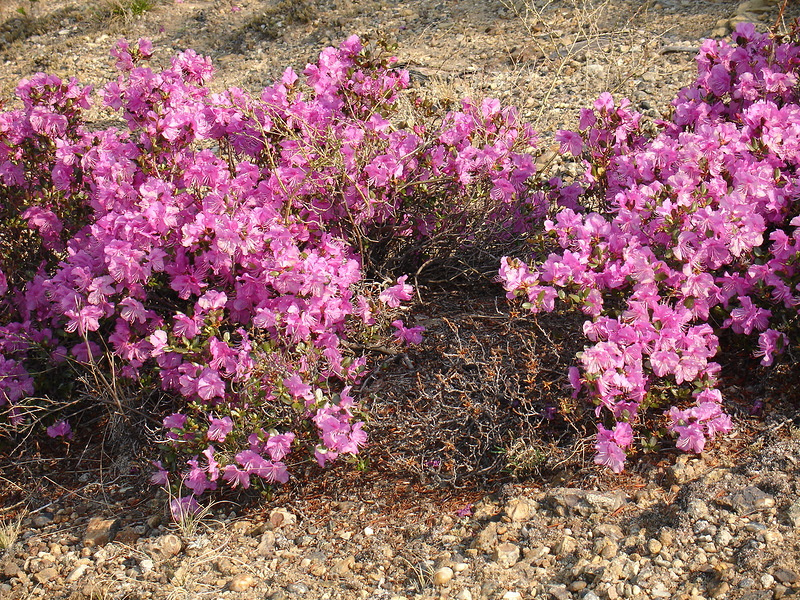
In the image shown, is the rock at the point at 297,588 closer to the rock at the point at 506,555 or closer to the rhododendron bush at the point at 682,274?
the rock at the point at 506,555

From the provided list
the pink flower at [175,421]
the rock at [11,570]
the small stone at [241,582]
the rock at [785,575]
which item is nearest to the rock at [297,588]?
the small stone at [241,582]

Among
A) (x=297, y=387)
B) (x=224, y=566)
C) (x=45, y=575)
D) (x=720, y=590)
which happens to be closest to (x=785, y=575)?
(x=720, y=590)

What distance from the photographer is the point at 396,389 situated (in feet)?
9.89

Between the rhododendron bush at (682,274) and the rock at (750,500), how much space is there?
0.58ft

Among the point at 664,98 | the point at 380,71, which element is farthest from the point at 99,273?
the point at 664,98

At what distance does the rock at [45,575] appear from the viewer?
2.51m

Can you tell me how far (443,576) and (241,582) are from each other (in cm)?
59

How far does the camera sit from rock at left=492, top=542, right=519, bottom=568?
235 cm

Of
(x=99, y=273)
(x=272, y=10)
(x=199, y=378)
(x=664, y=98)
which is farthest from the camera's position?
(x=272, y=10)

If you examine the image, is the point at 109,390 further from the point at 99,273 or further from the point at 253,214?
the point at 253,214

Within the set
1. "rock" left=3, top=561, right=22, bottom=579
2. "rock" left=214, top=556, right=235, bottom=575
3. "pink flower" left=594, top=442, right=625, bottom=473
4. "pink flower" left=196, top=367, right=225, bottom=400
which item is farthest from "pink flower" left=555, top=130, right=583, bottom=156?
"rock" left=3, top=561, right=22, bottom=579

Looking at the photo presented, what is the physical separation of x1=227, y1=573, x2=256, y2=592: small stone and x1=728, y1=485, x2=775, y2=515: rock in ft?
4.66

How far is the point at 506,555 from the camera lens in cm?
237

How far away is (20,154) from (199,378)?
1.54 metres
